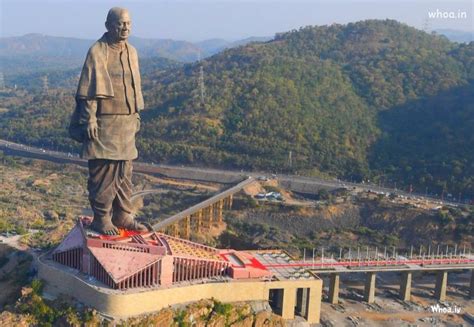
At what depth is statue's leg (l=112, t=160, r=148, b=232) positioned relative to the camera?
3366 cm

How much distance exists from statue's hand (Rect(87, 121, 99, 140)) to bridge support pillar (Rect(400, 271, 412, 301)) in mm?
25182

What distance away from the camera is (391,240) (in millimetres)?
59469

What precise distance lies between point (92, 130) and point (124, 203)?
536 centimetres

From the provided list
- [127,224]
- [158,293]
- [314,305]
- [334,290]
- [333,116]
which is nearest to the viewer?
[158,293]

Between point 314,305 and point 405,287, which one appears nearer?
point 314,305

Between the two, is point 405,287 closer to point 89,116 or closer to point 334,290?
point 334,290

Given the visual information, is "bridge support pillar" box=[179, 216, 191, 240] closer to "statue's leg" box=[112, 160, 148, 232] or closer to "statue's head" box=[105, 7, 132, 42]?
"statue's leg" box=[112, 160, 148, 232]

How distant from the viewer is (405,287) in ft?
144

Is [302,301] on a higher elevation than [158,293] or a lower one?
lower

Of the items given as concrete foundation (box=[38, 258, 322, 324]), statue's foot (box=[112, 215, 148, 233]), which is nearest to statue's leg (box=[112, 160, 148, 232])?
statue's foot (box=[112, 215, 148, 233])

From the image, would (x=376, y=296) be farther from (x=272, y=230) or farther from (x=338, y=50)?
(x=338, y=50)

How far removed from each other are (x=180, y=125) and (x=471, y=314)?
184 ft

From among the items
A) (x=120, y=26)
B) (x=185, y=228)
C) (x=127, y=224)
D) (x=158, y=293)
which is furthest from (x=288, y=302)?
(x=185, y=228)

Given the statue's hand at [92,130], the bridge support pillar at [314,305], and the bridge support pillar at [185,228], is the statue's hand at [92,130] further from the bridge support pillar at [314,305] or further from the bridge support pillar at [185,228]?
the bridge support pillar at [185,228]
